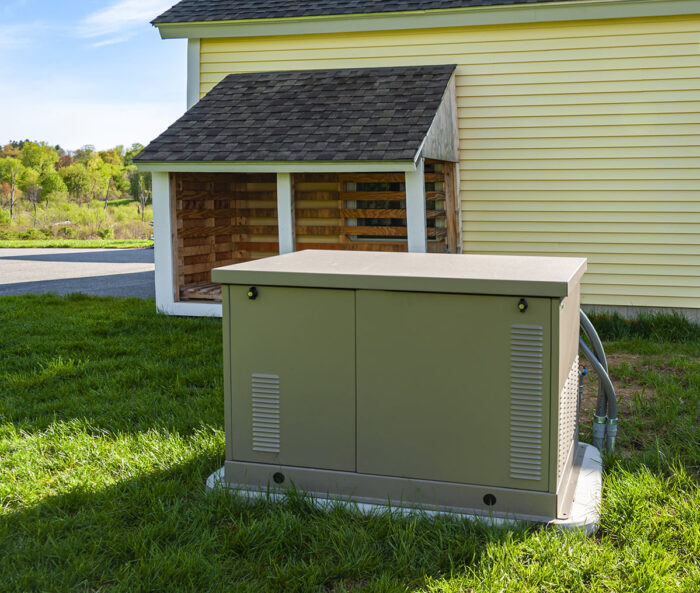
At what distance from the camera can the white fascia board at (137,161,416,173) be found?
8.34 meters

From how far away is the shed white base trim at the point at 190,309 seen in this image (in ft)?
31.3

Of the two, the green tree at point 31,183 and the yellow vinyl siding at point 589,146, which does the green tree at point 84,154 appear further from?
the yellow vinyl siding at point 589,146

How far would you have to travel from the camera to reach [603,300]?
31.7 feet

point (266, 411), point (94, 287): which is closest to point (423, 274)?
point (266, 411)

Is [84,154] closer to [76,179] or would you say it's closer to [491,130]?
[76,179]

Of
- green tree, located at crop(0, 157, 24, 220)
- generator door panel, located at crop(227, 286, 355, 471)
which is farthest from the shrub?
green tree, located at crop(0, 157, 24, 220)

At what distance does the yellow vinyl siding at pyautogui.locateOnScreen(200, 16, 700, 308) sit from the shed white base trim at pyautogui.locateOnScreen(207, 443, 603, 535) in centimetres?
597

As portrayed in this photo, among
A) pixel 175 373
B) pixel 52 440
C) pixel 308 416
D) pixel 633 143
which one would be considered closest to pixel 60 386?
pixel 175 373

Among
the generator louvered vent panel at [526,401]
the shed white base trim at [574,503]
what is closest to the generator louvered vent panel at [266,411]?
the shed white base trim at [574,503]

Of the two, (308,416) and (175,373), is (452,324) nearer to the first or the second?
(308,416)

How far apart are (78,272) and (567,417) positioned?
14.9m

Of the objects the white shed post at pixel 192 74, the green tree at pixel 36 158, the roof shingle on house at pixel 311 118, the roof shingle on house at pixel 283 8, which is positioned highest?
the green tree at pixel 36 158

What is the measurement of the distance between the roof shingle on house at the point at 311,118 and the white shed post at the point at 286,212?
0.37 m

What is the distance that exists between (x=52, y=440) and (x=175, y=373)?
1.73 meters
